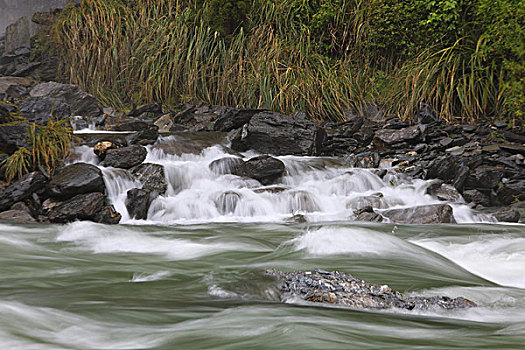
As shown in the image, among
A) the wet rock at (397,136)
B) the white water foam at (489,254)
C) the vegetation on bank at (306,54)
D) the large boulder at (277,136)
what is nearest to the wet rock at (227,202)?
the large boulder at (277,136)

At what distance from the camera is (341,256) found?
3807 mm

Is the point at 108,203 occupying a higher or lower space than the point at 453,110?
lower

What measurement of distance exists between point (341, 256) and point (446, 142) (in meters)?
4.76

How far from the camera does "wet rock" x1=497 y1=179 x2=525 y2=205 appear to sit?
6.39 m

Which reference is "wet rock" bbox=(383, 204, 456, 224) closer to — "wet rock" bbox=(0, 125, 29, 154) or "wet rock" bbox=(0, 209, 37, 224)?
"wet rock" bbox=(0, 209, 37, 224)

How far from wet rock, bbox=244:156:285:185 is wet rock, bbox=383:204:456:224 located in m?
1.94

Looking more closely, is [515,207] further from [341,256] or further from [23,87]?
[23,87]

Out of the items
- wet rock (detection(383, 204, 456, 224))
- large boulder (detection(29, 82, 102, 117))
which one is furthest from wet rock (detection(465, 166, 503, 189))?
large boulder (detection(29, 82, 102, 117))

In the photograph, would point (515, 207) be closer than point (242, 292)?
No

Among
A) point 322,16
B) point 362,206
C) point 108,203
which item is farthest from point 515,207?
point 322,16

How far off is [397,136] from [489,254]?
13.6 feet

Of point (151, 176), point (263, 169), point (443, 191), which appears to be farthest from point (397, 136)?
point (151, 176)

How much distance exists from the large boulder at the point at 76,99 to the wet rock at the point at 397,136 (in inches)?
239

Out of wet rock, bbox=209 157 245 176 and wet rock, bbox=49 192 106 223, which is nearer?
wet rock, bbox=49 192 106 223
